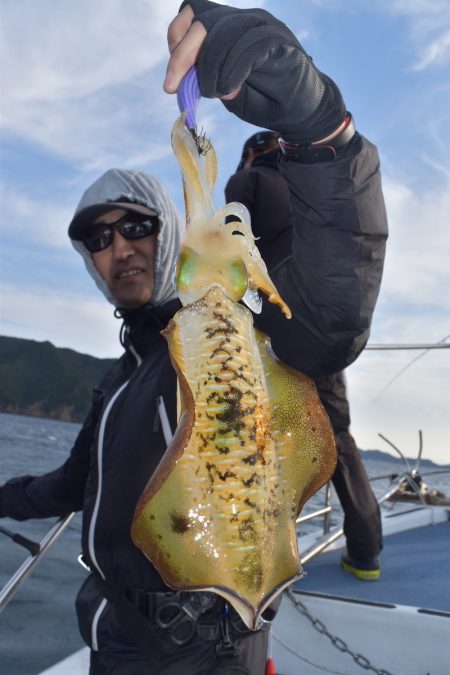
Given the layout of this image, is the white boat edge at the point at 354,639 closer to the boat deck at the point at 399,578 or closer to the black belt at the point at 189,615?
the boat deck at the point at 399,578

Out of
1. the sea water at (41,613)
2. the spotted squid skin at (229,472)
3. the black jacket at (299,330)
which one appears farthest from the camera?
the sea water at (41,613)

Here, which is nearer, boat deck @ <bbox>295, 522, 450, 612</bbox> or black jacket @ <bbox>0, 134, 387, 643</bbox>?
black jacket @ <bbox>0, 134, 387, 643</bbox>

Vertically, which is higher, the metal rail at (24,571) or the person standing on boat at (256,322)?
the person standing on boat at (256,322)

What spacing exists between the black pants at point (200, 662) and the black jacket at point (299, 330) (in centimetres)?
18

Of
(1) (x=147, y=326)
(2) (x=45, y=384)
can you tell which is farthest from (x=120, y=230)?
(2) (x=45, y=384)

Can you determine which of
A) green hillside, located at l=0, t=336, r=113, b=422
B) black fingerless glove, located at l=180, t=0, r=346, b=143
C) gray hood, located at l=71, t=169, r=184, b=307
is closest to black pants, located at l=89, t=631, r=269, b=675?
gray hood, located at l=71, t=169, r=184, b=307

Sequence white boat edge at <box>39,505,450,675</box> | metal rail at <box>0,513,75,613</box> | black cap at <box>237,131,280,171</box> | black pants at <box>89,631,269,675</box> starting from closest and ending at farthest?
black pants at <box>89,631,269,675</box>, metal rail at <box>0,513,75,613</box>, white boat edge at <box>39,505,450,675</box>, black cap at <box>237,131,280,171</box>

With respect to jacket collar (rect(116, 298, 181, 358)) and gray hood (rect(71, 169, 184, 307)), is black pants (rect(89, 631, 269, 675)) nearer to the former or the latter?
jacket collar (rect(116, 298, 181, 358))

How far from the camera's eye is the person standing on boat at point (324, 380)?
3.12 meters

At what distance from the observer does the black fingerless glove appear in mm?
1348

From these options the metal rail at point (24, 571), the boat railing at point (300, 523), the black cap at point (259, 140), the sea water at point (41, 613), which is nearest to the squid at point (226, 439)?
the boat railing at point (300, 523)

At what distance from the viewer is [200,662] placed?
189 cm

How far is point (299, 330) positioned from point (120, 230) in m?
1.44

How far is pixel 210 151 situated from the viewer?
1309 mm
